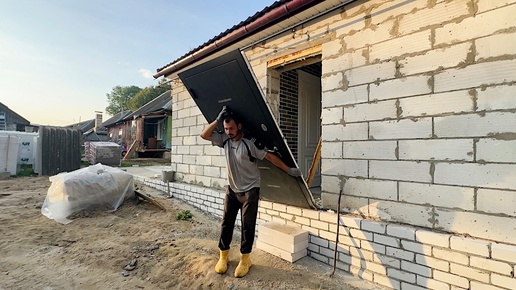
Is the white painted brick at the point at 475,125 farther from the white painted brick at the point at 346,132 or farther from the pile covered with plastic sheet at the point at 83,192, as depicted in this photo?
the pile covered with plastic sheet at the point at 83,192

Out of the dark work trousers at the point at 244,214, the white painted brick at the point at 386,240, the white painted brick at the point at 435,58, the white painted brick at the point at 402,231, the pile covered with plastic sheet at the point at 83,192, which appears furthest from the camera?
the pile covered with plastic sheet at the point at 83,192

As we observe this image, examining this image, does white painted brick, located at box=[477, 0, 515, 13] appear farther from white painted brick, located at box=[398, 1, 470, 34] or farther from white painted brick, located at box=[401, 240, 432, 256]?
white painted brick, located at box=[401, 240, 432, 256]

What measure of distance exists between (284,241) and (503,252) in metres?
2.09

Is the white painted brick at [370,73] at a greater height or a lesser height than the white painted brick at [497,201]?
greater

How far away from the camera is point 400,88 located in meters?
2.84

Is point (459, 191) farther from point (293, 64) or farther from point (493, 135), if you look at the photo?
point (293, 64)

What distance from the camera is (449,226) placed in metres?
2.52

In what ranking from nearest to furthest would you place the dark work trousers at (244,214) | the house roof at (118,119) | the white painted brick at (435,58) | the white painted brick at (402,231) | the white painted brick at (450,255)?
1. the white painted brick at (450,255)
2. the white painted brick at (435,58)
3. the white painted brick at (402,231)
4. the dark work trousers at (244,214)
5. the house roof at (118,119)

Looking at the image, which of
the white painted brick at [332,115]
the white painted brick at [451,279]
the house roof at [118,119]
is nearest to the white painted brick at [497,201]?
the white painted brick at [451,279]

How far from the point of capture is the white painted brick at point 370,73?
2930mm

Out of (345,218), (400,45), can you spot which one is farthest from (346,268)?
(400,45)

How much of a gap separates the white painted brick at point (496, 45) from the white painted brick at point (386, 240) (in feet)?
6.23

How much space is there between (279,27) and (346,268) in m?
3.44

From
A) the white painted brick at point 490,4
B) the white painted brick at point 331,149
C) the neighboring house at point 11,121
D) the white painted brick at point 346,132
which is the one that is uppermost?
the neighboring house at point 11,121
